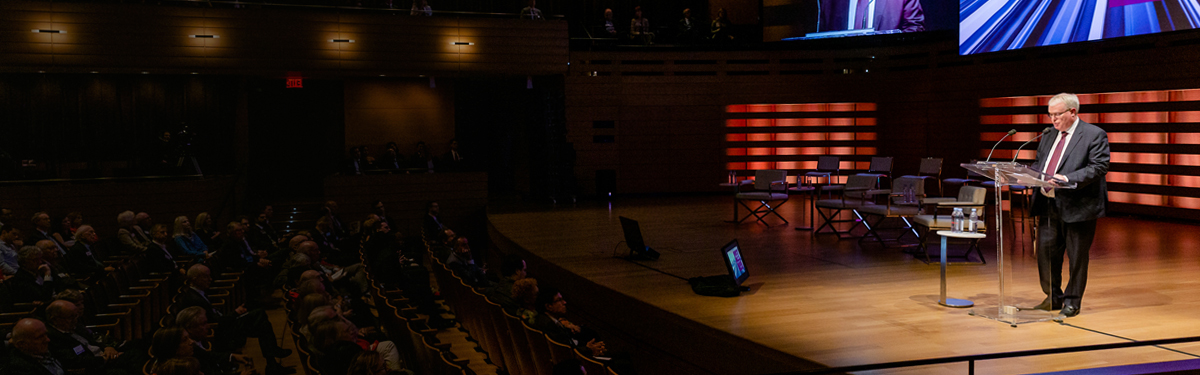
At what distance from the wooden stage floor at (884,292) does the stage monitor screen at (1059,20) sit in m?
2.29

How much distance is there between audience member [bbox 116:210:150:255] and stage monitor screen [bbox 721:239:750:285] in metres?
5.96

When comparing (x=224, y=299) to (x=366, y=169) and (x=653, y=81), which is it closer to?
(x=366, y=169)

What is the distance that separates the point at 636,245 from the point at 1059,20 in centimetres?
638

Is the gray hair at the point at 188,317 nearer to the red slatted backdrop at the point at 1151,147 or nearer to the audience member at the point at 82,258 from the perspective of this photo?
the audience member at the point at 82,258

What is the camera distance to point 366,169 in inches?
535

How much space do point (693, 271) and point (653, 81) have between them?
8.25m

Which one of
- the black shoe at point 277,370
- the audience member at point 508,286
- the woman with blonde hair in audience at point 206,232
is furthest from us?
the woman with blonde hair in audience at point 206,232

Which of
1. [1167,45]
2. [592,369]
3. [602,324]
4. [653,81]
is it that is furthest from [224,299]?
[1167,45]

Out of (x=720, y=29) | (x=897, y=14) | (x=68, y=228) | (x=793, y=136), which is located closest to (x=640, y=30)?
(x=720, y=29)

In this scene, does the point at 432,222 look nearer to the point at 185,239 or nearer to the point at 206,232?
the point at 206,232

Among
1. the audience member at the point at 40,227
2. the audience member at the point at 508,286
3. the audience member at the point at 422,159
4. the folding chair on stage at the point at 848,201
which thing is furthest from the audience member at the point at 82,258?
the folding chair on stage at the point at 848,201

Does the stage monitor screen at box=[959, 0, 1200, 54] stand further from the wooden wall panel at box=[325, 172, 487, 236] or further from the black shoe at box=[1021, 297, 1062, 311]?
the wooden wall panel at box=[325, 172, 487, 236]

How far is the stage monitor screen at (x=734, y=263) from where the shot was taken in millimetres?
6020

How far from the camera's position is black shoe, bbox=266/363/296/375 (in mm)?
5273
